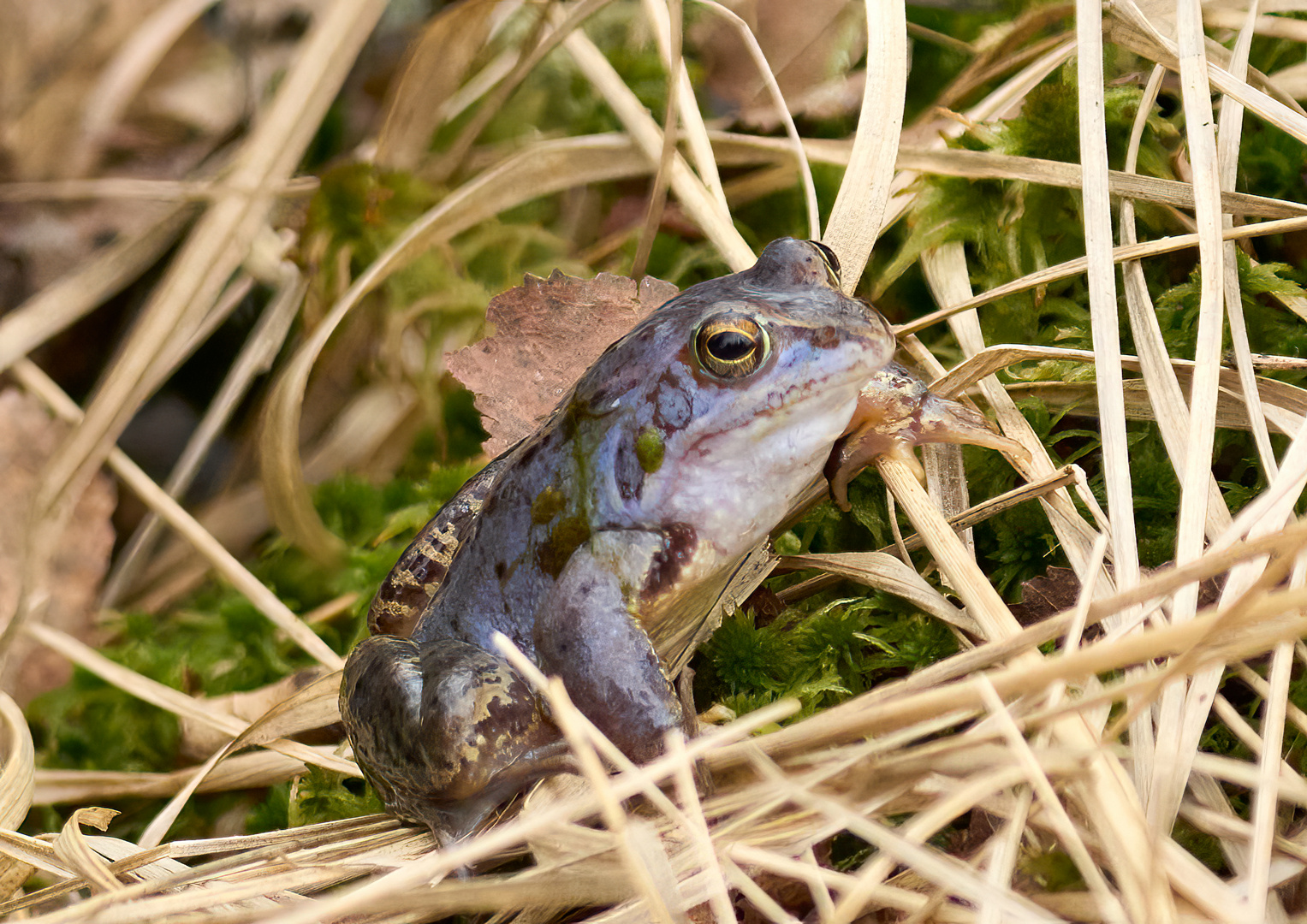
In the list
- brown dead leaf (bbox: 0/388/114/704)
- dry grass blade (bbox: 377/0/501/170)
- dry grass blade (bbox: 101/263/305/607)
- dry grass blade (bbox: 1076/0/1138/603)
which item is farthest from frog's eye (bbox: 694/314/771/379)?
brown dead leaf (bbox: 0/388/114/704)

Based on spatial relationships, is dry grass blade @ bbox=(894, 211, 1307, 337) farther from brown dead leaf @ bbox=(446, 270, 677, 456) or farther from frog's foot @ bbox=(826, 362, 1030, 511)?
brown dead leaf @ bbox=(446, 270, 677, 456)

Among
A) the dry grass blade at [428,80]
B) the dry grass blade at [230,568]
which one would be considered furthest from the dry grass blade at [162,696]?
the dry grass blade at [428,80]

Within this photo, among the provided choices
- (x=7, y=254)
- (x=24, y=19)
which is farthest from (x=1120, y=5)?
(x=24, y=19)

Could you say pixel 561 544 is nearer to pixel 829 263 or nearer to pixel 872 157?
pixel 829 263

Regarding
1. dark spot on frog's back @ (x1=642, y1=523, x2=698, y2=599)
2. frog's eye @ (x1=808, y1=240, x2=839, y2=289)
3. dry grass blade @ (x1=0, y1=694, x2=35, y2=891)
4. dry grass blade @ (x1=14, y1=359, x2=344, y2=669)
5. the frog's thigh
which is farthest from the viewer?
dry grass blade @ (x1=14, y1=359, x2=344, y2=669)

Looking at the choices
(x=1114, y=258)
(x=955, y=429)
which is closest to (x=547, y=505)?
(x=955, y=429)

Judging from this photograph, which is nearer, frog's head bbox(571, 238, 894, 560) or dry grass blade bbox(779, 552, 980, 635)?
frog's head bbox(571, 238, 894, 560)

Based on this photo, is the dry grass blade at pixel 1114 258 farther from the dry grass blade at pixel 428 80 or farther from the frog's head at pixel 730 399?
the dry grass blade at pixel 428 80
